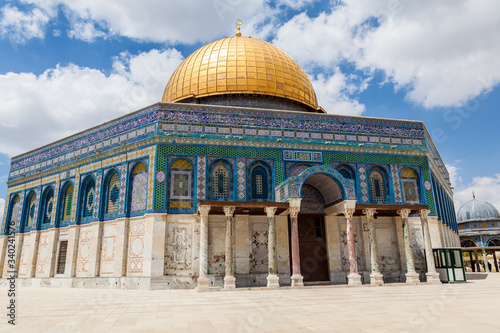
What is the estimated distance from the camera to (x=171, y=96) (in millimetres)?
23297

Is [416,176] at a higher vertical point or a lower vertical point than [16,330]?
higher

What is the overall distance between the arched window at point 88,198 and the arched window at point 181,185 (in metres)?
5.18

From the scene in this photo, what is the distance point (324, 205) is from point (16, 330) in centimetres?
1503

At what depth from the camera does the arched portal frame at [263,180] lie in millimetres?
17797

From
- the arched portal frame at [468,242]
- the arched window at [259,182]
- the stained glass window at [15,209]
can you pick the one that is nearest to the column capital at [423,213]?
the arched window at [259,182]

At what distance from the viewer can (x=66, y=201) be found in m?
20.9

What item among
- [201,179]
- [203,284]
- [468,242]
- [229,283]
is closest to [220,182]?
[201,179]

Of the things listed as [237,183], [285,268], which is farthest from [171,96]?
[285,268]

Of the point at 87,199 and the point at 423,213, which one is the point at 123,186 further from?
the point at 423,213

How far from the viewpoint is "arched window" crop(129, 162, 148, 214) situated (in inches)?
680

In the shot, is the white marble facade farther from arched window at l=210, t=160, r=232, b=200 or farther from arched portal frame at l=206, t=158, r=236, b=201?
arched window at l=210, t=160, r=232, b=200

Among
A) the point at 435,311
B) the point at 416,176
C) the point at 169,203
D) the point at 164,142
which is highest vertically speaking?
the point at 164,142

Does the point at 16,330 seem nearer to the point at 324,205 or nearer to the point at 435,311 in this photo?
the point at 435,311

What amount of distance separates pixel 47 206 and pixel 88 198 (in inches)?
164
